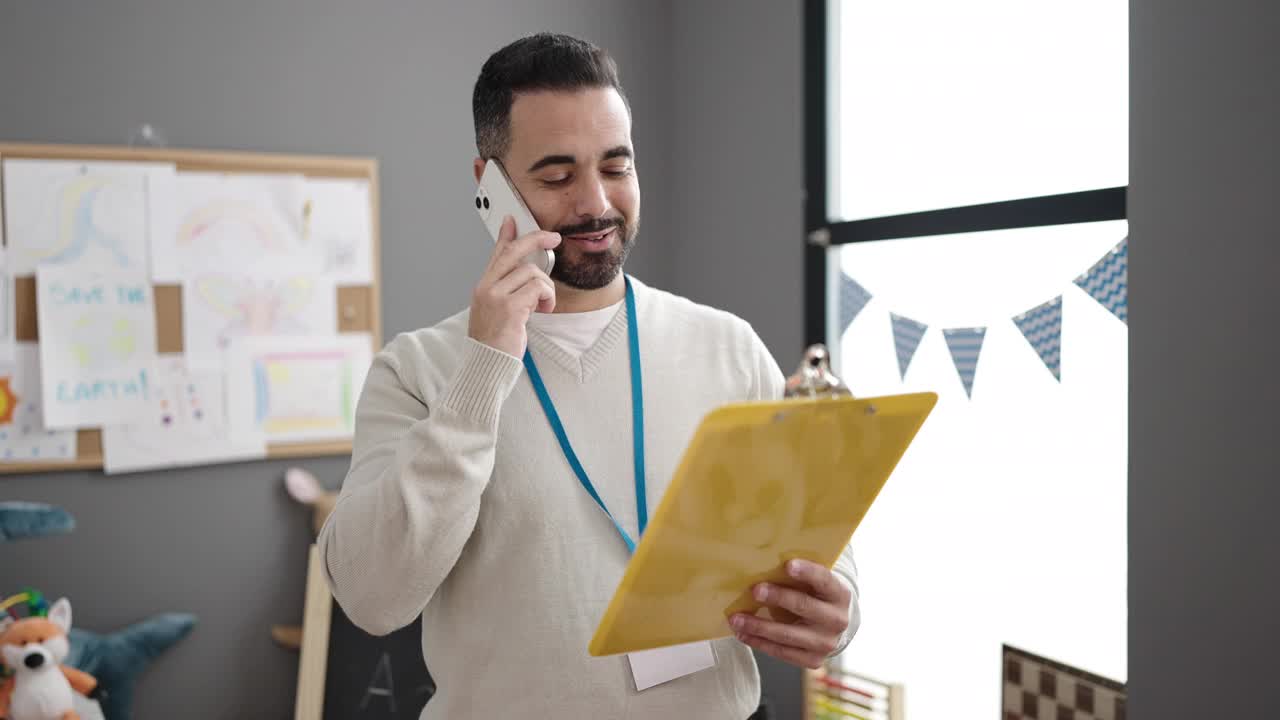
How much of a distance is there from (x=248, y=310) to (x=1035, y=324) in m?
2.11

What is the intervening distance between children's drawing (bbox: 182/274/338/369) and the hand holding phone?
1957 mm

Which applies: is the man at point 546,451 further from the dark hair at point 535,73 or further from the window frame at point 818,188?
the window frame at point 818,188

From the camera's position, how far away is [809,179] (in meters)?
2.84

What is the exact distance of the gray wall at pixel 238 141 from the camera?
8.95ft

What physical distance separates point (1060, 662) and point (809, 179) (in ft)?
4.67

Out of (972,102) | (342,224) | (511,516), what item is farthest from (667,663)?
(342,224)

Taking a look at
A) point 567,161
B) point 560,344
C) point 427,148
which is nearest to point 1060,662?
point 560,344

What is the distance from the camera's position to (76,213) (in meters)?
2.73

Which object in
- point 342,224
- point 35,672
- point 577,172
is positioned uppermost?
point 342,224

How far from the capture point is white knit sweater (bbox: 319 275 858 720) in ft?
3.59

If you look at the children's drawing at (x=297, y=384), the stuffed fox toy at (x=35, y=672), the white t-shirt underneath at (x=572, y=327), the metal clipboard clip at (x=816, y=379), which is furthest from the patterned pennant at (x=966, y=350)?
the stuffed fox toy at (x=35, y=672)

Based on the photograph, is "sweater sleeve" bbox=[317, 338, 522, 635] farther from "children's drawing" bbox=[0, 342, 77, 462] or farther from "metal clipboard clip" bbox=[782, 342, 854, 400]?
"children's drawing" bbox=[0, 342, 77, 462]

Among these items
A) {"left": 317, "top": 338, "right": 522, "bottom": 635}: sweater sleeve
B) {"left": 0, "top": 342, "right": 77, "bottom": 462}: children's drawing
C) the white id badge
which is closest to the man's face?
{"left": 317, "top": 338, "right": 522, "bottom": 635}: sweater sleeve

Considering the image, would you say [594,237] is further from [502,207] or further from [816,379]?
[816,379]
